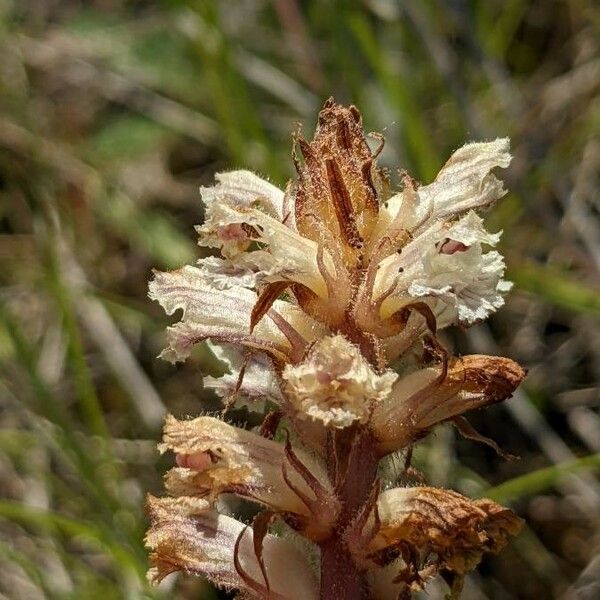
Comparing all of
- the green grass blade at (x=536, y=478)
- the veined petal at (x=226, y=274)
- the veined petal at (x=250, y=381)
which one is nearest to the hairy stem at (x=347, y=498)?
the veined petal at (x=250, y=381)

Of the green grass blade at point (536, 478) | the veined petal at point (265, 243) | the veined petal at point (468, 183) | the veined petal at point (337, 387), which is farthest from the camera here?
the green grass blade at point (536, 478)

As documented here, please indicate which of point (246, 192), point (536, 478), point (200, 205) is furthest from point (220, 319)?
point (200, 205)

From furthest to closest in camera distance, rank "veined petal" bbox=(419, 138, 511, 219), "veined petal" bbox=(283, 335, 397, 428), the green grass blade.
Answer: the green grass blade < "veined petal" bbox=(419, 138, 511, 219) < "veined petal" bbox=(283, 335, 397, 428)

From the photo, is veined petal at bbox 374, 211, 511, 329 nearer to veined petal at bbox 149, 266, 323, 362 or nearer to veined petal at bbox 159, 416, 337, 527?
veined petal at bbox 149, 266, 323, 362

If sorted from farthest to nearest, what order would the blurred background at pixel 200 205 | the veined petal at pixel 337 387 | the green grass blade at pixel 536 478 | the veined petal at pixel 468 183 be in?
the blurred background at pixel 200 205
the green grass blade at pixel 536 478
the veined petal at pixel 468 183
the veined petal at pixel 337 387

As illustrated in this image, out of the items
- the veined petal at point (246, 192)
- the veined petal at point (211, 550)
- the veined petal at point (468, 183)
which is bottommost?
the veined petal at point (211, 550)

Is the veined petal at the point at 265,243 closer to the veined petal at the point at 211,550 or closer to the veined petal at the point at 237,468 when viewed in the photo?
the veined petal at the point at 237,468

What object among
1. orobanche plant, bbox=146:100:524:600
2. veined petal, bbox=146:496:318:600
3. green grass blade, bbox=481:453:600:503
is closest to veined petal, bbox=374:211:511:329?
orobanche plant, bbox=146:100:524:600
